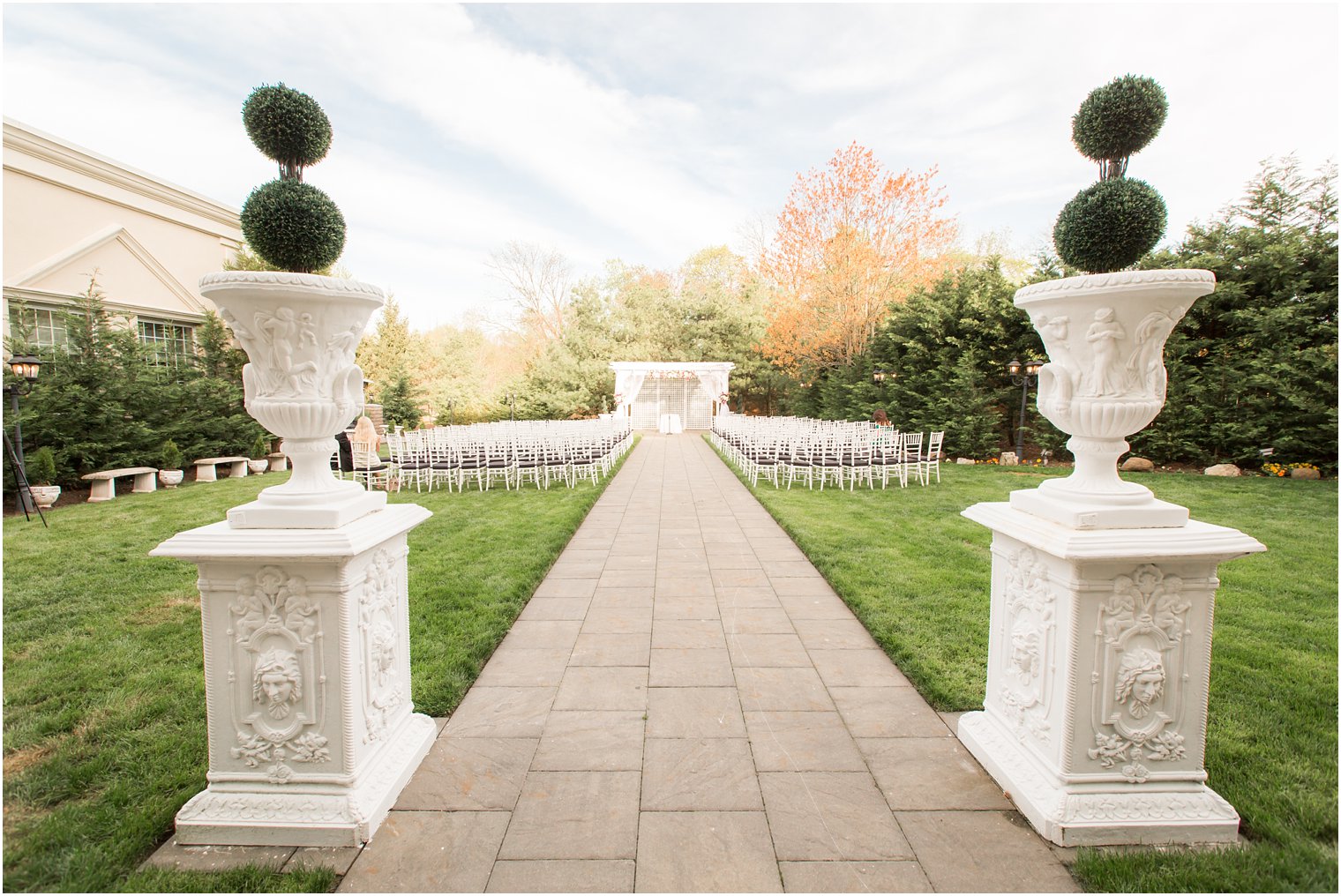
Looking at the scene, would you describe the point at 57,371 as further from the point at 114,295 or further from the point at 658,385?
the point at 658,385

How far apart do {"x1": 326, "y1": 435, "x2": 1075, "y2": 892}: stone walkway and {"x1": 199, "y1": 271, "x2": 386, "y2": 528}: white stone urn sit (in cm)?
118

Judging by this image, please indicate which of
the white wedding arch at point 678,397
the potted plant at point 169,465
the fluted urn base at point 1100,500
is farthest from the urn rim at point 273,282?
the white wedding arch at point 678,397

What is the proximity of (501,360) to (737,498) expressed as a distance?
28.4m

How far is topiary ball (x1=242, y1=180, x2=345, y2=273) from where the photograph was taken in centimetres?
223

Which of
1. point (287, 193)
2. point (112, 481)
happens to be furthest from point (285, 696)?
point (112, 481)

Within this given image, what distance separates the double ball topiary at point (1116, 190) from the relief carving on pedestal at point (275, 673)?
311 cm

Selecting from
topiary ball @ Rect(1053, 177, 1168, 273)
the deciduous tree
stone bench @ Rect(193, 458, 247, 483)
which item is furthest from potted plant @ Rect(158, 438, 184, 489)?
the deciduous tree

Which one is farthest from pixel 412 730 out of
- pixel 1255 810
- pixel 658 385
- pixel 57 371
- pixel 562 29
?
pixel 658 385

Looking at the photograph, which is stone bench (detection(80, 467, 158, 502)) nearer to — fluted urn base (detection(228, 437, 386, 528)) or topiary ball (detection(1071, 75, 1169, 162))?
fluted urn base (detection(228, 437, 386, 528))

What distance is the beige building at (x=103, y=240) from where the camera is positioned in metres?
10.2

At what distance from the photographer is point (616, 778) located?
93.5 inches

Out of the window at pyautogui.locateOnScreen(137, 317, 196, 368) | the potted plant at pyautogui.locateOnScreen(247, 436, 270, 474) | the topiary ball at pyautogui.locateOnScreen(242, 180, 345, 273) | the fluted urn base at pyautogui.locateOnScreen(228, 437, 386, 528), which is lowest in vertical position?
the potted plant at pyautogui.locateOnScreen(247, 436, 270, 474)

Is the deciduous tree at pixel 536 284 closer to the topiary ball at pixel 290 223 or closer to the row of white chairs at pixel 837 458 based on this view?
the row of white chairs at pixel 837 458

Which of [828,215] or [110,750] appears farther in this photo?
[828,215]
